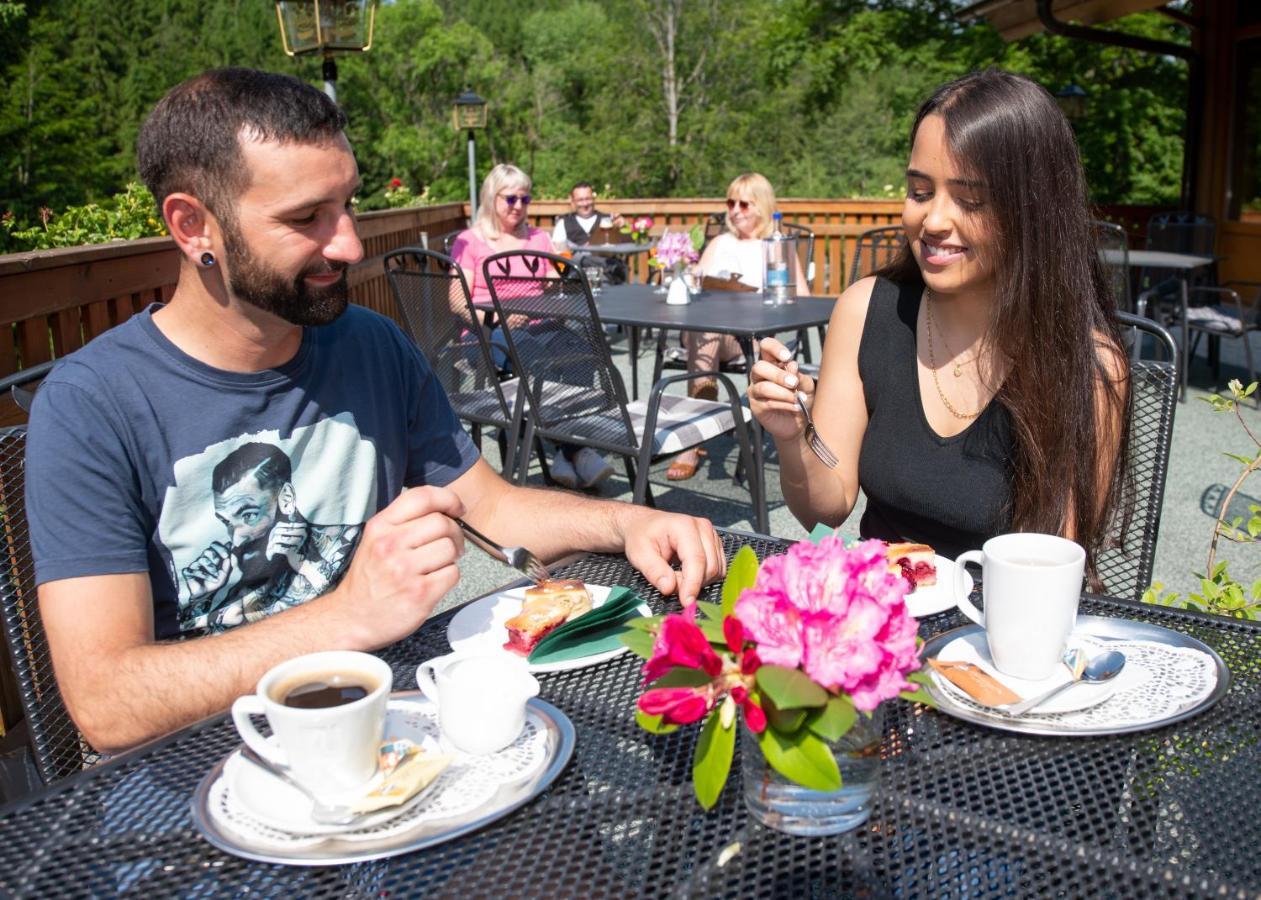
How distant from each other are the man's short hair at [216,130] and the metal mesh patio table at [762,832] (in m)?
0.81

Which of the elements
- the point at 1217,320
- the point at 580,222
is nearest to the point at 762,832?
the point at 1217,320

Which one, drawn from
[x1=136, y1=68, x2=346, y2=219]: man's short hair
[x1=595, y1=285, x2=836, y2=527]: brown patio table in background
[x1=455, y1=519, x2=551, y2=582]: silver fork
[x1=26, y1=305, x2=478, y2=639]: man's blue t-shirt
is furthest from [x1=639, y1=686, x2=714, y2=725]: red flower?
[x1=595, y1=285, x2=836, y2=527]: brown patio table in background

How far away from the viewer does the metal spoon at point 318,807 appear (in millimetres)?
889

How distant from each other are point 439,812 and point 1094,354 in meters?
1.47

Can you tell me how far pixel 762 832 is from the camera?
2.96ft

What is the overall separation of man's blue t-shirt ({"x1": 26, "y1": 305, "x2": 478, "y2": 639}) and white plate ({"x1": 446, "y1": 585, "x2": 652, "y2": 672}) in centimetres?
37

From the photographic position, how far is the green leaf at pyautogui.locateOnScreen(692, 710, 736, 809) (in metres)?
0.85

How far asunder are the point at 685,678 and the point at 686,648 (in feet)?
0.12

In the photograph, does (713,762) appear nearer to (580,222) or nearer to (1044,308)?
(1044,308)

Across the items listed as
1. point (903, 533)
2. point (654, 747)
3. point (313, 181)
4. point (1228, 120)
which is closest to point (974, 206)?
point (903, 533)

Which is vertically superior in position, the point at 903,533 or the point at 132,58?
the point at 132,58

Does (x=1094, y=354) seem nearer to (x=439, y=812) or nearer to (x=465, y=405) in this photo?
(x=439, y=812)

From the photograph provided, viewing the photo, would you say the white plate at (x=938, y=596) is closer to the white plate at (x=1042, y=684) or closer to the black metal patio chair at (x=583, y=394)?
the white plate at (x=1042, y=684)

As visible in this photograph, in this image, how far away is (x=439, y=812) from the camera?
0.92m
